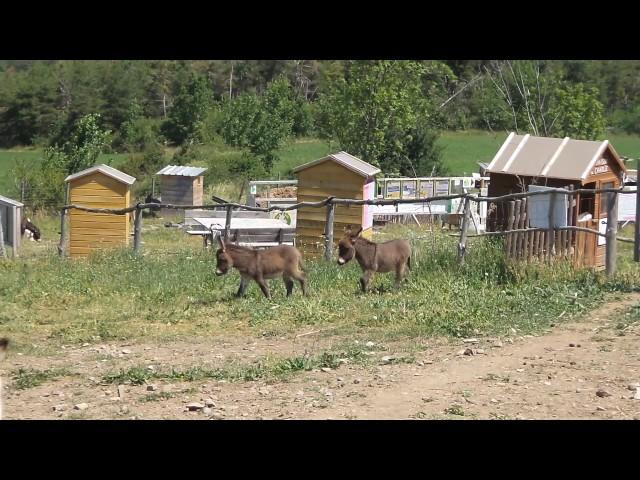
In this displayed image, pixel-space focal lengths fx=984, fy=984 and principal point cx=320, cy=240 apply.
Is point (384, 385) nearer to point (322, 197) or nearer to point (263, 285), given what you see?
point (263, 285)

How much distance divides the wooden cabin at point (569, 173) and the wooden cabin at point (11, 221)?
13.2 m

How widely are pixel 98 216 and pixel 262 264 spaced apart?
9.52 metres

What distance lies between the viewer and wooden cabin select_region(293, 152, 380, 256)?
20.3 meters

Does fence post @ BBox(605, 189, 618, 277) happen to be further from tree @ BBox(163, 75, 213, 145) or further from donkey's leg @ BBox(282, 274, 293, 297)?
tree @ BBox(163, 75, 213, 145)

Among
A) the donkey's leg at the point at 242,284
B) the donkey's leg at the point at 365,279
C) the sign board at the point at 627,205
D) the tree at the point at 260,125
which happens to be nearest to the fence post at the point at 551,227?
the donkey's leg at the point at 365,279

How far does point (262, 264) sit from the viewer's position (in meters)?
14.5

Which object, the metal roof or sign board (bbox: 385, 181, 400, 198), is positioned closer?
sign board (bbox: 385, 181, 400, 198)

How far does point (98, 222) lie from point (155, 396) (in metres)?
14.6

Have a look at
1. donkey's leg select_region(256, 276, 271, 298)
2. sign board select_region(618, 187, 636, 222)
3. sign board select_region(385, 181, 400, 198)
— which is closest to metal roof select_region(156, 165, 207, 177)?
sign board select_region(385, 181, 400, 198)

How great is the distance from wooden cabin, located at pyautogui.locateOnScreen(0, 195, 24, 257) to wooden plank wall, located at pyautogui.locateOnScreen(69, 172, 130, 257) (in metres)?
→ 3.09

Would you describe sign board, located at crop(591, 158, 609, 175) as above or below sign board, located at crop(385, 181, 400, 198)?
above

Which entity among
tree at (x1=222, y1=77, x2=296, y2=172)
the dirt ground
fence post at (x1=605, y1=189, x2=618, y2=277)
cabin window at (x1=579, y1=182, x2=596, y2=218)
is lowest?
the dirt ground

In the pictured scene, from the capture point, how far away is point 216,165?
44750 millimetres

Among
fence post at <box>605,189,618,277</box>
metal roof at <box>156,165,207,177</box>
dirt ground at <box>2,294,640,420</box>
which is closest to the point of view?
dirt ground at <box>2,294,640,420</box>
